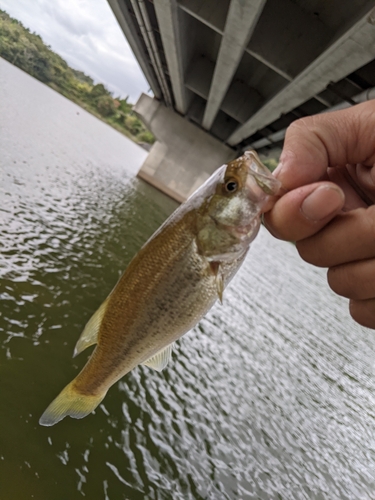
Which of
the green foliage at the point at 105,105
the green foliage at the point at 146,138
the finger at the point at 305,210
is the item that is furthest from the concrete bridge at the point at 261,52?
the green foliage at the point at 105,105

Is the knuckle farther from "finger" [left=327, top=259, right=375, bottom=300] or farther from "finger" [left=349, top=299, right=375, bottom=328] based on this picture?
"finger" [left=349, top=299, right=375, bottom=328]

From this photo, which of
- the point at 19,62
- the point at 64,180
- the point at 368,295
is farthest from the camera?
the point at 19,62

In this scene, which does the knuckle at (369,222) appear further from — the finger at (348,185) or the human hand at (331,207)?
the finger at (348,185)

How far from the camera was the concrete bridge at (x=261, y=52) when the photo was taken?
9.50 metres

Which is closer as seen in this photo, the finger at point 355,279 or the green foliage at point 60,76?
the finger at point 355,279

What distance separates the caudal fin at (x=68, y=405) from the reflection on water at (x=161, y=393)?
104 inches

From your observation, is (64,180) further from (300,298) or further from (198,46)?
(300,298)

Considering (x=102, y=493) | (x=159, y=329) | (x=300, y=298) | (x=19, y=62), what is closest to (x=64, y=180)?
(x=300, y=298)

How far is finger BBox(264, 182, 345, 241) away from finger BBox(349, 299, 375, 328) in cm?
70

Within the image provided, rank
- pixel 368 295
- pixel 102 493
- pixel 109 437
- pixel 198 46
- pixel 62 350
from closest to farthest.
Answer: pixel 368 295, pixel 102 493, pixel 109 437, pixel 62 350, pixel 198 46

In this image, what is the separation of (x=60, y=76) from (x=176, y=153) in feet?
206

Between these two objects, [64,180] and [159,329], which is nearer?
[159,329]

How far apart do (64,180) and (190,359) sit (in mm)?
13105

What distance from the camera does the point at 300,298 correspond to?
20797mm
